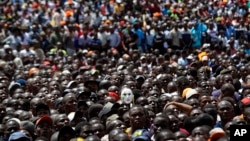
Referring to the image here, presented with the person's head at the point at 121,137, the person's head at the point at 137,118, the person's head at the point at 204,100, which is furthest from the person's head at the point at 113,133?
the person's head at the point at 204,100

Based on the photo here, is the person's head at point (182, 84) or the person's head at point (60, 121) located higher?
the person's head at point (182, 84)

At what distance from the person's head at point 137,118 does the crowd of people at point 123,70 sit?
0.04ft

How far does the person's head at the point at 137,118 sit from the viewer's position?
8.02 meters

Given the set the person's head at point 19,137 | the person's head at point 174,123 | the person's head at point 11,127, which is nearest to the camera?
the person's head at point 19,137

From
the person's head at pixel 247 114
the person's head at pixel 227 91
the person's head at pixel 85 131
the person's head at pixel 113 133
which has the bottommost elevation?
the person's head at pixel 113 133

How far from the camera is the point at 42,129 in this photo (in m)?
8.39

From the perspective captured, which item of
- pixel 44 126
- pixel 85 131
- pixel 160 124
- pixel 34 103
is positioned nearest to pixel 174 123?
pixel 160 124

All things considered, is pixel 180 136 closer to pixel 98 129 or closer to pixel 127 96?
pixel 98 129

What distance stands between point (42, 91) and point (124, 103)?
224 cm

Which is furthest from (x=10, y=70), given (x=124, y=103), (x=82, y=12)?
(x=82, y=12)

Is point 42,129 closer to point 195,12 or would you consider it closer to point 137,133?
point 137,133

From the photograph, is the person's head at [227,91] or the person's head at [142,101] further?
the person's head at [227,91]

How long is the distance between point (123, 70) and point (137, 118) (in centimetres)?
515

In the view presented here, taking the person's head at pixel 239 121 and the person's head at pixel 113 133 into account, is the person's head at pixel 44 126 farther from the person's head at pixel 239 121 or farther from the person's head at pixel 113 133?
the person's head at pixel 239 121
